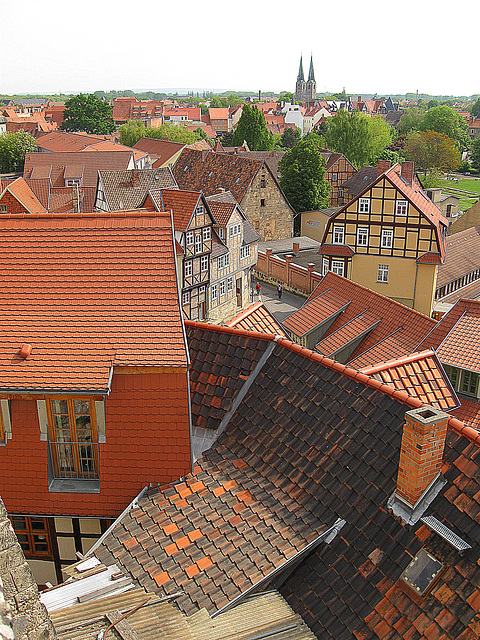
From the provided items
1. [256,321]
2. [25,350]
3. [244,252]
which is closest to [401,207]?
[244,252]

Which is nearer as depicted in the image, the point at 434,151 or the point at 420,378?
the point at 420,378

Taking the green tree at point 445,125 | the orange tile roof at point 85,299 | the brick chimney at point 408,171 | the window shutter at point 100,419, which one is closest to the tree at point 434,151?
the green tree at point 445,125

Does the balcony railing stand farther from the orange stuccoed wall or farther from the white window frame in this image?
the white window frame

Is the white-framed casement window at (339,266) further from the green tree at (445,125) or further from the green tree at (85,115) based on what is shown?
the green tree at (85,115)

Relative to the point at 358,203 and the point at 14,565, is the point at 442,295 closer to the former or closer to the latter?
the point at 358,203

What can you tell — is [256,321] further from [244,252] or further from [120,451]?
[244,252]

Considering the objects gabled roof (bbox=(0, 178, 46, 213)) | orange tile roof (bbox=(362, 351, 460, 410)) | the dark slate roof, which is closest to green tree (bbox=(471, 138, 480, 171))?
the dark slate roof

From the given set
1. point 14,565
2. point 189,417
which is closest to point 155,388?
point 189,417
